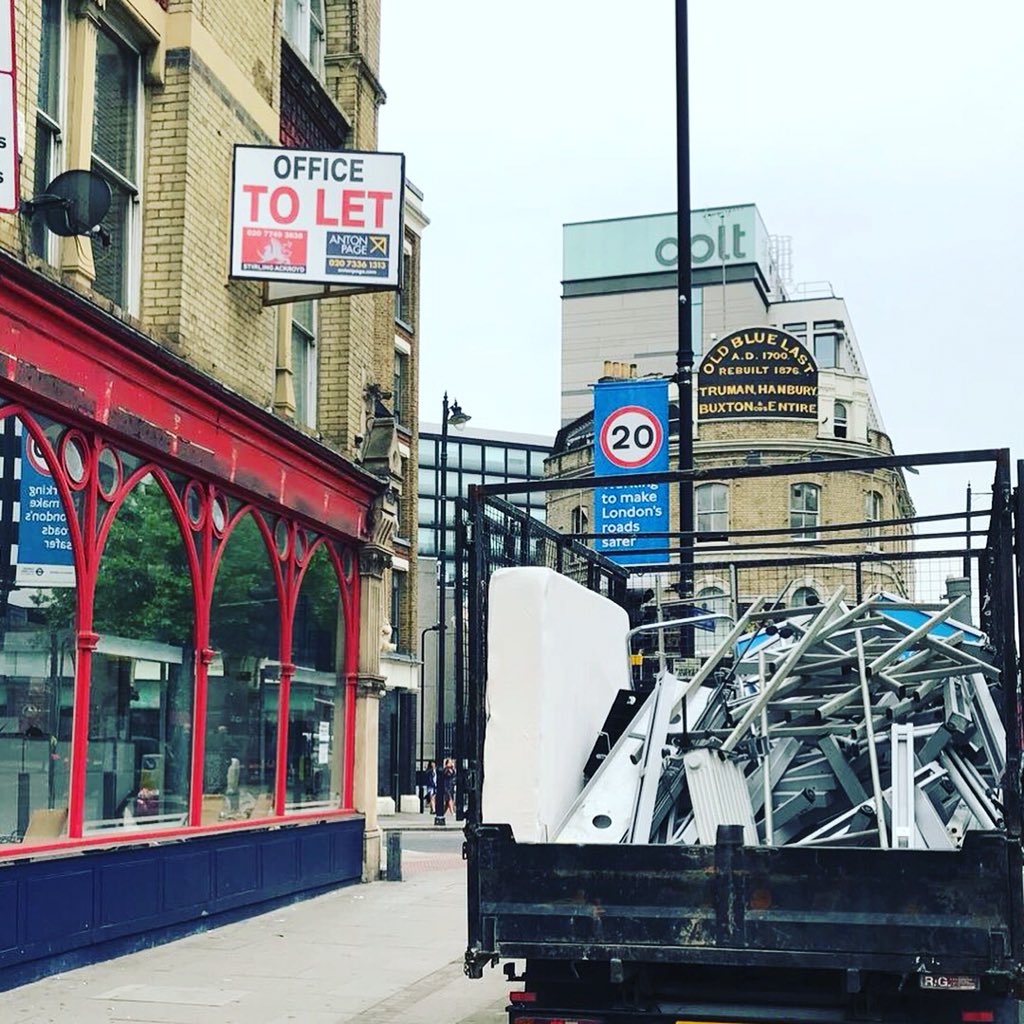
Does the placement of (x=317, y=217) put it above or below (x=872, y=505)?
below

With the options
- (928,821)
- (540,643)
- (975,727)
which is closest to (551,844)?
(540,643)

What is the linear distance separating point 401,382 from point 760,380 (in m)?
14.3

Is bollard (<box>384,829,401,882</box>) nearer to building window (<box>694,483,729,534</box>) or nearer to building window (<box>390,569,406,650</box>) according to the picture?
building window (<box>390,569,406,650</box>)

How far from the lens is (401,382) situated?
4269 cm

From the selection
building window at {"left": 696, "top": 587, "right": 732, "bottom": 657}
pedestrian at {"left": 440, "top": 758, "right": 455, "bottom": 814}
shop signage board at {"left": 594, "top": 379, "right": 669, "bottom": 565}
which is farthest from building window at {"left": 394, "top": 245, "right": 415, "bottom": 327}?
building window at {"left": 696, "top": 587, "right": 732, "bottom": 657}

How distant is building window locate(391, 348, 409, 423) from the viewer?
4206 cm

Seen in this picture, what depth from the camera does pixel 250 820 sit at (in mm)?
14891

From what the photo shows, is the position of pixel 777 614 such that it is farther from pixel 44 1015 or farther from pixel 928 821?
pixel 44 1015

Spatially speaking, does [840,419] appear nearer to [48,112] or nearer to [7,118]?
[48,112]

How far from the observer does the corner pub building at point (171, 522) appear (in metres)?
10.9

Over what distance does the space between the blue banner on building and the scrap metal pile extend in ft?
A: 15.6

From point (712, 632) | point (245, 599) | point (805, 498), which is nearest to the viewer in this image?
point (712, 632)

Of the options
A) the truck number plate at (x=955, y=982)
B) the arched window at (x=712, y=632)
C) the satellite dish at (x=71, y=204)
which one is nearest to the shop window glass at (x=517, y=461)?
the satellite dish at (x=71, y=204)

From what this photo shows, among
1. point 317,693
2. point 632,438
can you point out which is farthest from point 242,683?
point 632,438
